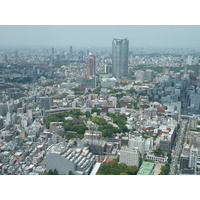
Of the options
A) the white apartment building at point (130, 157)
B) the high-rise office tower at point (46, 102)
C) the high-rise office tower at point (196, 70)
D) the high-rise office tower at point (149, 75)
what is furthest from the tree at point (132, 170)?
the high-rise office tower at point (149, 75)

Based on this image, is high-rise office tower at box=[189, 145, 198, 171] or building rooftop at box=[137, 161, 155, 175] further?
high-rise office tower at box=[189, 145, 198, 171]

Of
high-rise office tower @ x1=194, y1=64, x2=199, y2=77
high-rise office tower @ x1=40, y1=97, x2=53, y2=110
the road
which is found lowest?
the road

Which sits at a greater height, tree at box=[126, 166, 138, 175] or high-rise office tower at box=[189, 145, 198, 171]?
high-rise office tower at box=[189, 145, 198, 171]

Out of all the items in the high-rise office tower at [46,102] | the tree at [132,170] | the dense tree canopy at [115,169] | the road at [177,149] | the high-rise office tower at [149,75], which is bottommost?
the road at [177,149]

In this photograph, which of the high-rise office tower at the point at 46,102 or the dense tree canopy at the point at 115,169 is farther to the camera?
the high-rise office tower at the point at 46,102

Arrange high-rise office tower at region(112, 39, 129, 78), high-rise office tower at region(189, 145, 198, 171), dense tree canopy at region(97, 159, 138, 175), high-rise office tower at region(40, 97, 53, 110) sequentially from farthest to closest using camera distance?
high-rise office tower at region(112, 39, 129, 78) → high-rise office tower at region(40, 97, 53, 110) → high-rise office tower at region(189, 145, 198, 171) → dense tree canopy at region(97, 159, 138, 175)

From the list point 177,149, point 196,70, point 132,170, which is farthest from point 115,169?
point 196,70

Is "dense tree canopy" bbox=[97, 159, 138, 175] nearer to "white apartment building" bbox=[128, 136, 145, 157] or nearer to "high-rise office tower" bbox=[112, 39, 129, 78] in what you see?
"white apartment building" bbox=[128, 136, 145, 157]

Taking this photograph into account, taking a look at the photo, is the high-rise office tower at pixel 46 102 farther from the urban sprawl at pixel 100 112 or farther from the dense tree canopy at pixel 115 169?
the dense tree canopy at pixel 115 169

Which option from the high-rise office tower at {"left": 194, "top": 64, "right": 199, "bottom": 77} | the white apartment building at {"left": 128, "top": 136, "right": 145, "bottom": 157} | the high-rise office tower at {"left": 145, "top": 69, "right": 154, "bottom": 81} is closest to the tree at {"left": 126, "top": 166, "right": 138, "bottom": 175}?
the white apartment building at {"left": 128, "top": 136, "right": 145, "bottom": 157}
